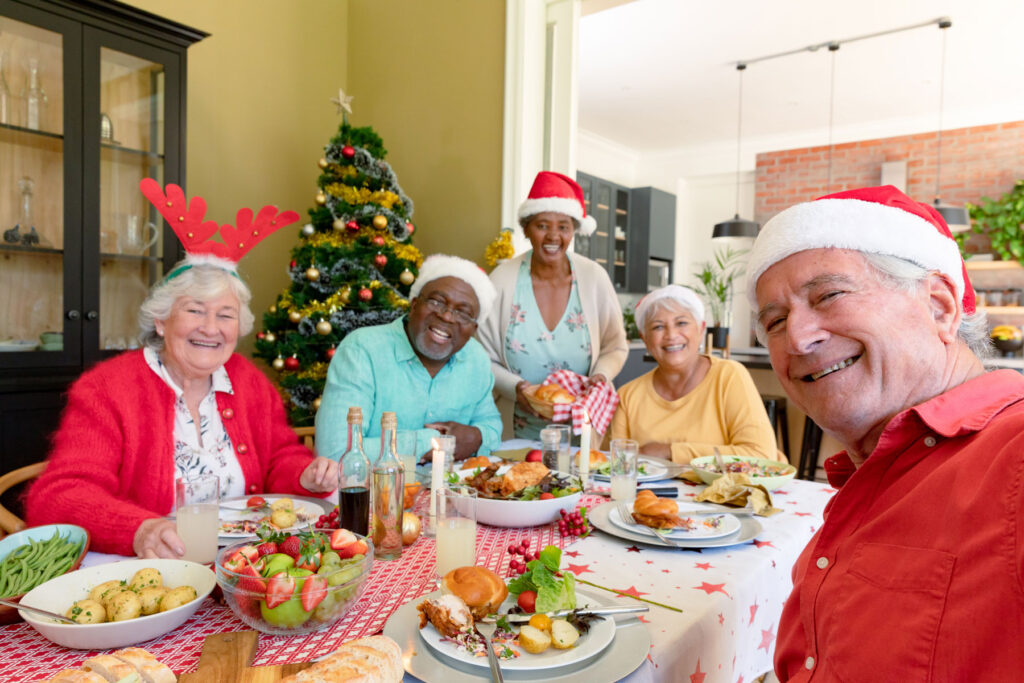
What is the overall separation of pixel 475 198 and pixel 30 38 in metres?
2.14

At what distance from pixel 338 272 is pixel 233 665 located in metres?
2.98

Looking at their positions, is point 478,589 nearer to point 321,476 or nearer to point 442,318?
point 321,476

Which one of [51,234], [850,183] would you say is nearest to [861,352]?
[51,234]

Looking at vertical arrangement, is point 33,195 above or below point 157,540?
above

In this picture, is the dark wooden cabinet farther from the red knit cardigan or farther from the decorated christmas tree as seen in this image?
the red knit cardigan

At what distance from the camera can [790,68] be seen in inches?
235

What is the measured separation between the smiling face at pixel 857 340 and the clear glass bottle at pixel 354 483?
80cm

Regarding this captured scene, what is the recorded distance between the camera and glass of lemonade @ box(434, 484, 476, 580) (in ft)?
3.84

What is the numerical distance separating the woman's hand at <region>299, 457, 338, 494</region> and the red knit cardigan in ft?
0.33

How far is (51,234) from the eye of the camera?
290cm

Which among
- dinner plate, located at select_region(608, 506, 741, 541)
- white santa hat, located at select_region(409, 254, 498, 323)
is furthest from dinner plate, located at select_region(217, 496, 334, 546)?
white santa hat, located at select_region(409, 254, 498, 323)

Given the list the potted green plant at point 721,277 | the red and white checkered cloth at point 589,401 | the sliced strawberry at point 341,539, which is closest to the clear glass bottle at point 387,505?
the sliced strawberry at point 341,539

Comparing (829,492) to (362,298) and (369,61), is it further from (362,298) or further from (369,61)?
(369,61)

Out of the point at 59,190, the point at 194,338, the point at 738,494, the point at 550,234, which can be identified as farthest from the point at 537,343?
the point at 59,190
